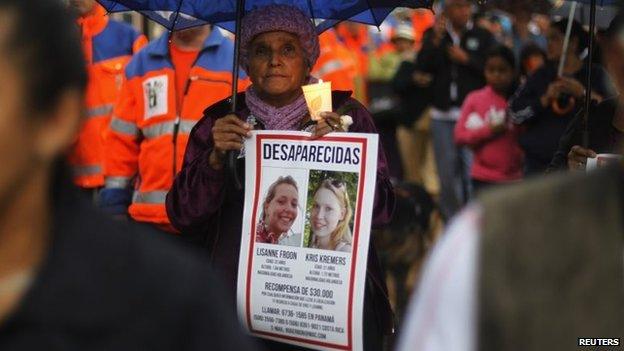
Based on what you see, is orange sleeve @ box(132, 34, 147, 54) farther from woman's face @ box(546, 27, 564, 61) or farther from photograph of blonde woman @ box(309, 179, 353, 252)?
photograph of blonde woman @ box(309, 179, 353, 252)

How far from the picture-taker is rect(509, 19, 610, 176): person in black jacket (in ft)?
28.1

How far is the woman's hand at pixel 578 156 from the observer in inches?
230

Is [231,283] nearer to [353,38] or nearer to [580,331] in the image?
[580,331]

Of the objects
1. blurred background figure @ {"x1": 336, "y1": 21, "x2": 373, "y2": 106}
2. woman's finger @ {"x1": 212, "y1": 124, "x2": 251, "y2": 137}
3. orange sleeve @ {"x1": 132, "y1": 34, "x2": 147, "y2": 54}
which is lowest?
woman's finger @ {"x1": 212, "y1": 124, "x2": 251, "y2": 137}

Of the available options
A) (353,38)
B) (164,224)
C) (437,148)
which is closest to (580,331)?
(164,224)

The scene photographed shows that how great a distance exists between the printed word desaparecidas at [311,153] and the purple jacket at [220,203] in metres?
0.21

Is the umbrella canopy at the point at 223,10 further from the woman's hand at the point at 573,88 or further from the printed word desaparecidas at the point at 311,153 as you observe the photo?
the woman's hand at the point at 573,88

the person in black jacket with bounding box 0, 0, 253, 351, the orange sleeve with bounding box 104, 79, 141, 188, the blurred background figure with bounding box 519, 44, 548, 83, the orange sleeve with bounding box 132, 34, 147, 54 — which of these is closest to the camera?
the person in black jacket with bounding box 0, 0, 253, 351

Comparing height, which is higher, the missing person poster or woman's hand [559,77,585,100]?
woman's hand [559,77,585,100]

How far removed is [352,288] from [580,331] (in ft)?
8.64

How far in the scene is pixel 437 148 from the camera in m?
12.6

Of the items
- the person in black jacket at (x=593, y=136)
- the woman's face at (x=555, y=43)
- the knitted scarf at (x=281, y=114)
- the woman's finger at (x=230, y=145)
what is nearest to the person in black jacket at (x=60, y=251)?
the woman's finger at (x=230, y=145)

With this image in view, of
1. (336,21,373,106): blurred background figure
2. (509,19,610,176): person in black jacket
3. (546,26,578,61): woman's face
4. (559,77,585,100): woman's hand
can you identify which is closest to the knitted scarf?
(559,77,585,100): woman's hand

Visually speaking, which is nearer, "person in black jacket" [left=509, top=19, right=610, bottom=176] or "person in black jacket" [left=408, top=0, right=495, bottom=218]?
"person in black jacket" [left=509, top=19, right=610, bottom=176]
